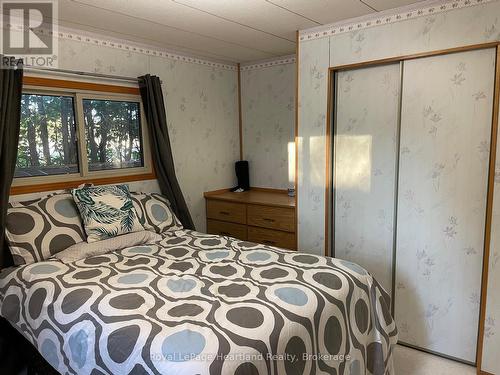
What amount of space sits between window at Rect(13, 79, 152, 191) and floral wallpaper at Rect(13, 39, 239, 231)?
229 millimetres

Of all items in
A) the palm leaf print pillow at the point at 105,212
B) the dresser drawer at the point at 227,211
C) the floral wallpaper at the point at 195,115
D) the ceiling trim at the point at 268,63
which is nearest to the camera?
the palm leaf print pillow at the point at 105,212

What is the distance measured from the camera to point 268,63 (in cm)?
384

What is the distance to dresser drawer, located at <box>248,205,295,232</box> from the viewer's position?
3.21 m

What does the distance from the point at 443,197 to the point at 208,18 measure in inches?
79.8

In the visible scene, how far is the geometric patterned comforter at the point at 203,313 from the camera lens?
137 cm

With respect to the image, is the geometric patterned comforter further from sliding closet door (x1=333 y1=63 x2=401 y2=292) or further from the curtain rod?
the curtain rod

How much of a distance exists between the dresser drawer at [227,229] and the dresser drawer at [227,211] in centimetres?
5

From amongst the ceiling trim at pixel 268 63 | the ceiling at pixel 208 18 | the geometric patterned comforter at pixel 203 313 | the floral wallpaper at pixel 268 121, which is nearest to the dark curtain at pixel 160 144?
the ceiling at pixel 208 18

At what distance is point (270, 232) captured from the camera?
11.1ft

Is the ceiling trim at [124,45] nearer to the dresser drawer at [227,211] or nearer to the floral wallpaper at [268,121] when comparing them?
the floral wallpaper at [268,121]

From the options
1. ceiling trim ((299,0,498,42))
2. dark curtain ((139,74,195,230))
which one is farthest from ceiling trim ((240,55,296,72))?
dark curtain ((139,74,195,230))

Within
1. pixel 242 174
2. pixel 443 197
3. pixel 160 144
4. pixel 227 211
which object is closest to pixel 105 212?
pixel 160 144

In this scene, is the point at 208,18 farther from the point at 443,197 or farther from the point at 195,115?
the point at 443,197

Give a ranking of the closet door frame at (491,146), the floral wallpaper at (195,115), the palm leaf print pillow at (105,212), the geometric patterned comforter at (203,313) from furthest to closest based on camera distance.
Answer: the floral wallpaper at (195,115) < the palm leaf print pillow at (105,212) < the closet door frame at (491,146) < the geometric patterned comforter at (203,313)
